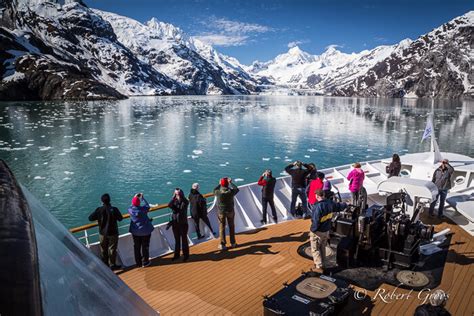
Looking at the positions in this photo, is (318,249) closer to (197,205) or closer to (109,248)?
A: (197,205)

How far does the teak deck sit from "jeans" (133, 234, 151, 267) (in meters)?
0.23

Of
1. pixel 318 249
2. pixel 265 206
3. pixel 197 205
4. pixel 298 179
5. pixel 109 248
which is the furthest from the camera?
pixel 298 179

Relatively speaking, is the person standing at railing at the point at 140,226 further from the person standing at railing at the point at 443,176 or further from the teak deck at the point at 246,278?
the person standing at railing at the point at 443,176

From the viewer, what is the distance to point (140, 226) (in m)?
8.19

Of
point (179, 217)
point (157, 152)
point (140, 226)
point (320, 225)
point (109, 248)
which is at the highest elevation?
point (320, 225)

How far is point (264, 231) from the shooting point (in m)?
10.5

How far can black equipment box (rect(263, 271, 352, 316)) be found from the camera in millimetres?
5480

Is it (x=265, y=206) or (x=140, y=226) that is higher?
(x=140, y=226)

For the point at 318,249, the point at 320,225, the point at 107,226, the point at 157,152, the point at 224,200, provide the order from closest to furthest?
the point at 320,225
the point at 318,249
the point at 107,226
the point at 224,200
the point at 157,152

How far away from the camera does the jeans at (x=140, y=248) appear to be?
8297mm

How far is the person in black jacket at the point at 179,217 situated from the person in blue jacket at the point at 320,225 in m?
3.29

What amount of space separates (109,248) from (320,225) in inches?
207

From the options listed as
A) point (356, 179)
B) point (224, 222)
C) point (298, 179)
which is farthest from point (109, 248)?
point (356, 179)

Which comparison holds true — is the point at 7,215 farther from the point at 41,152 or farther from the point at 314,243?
the point at 41,152
